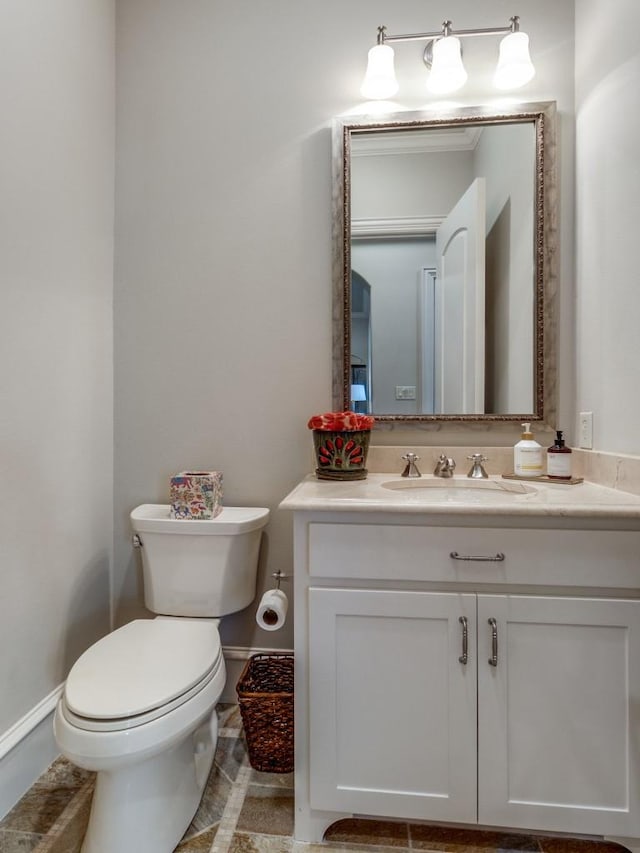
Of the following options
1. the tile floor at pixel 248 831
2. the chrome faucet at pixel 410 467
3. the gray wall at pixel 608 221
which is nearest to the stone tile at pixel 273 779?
the tile floor at pixel 248 831

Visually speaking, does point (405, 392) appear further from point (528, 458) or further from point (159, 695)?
point (159, 695)

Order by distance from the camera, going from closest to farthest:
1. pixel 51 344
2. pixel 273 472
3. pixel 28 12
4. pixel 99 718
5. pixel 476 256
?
pixel 99 718, pixel 28 12, pixel 51 344, pixel 476 256, pixel 273 472

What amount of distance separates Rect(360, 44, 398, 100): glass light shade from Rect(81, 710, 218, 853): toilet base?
1.94 metres

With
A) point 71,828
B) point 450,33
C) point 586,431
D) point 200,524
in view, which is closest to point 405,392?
point 586,431

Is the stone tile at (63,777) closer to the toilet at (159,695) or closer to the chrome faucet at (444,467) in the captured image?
the toilet at (159,695)

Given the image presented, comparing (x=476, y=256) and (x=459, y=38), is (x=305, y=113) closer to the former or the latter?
(x=459, y=38)

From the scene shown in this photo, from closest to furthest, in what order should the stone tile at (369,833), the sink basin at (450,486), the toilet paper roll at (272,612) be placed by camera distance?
the stone tile at (369,833) → the toilet paper roll at (272,612) → the sink basin at (450,486)

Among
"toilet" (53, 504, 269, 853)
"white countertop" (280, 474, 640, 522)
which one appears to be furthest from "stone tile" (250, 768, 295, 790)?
"white countertop" (280, 474, 640, 522)

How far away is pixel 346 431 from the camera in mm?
1481

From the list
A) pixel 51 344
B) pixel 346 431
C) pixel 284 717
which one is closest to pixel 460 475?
pixel 346 431

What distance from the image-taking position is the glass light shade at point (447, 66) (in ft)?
5.01

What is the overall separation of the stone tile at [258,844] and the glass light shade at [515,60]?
224 centimetres

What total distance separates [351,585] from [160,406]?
1.01 metres

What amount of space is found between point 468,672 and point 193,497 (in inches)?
36.2
